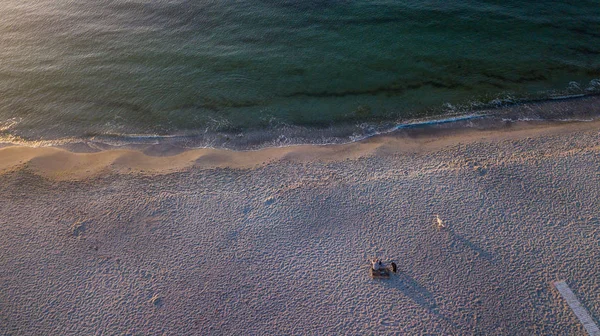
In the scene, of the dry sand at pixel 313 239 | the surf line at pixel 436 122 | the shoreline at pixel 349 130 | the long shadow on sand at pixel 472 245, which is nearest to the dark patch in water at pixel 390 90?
the shoreline at pixel 349 130

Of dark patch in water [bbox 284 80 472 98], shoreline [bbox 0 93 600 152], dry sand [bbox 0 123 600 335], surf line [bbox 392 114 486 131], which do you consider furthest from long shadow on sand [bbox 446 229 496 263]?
dark patch in water [bbox 284 80 472 98]

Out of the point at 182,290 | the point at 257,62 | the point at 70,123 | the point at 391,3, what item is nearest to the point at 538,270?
the point at 182,290

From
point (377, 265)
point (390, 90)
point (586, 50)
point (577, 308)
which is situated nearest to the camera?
point (577, 308)

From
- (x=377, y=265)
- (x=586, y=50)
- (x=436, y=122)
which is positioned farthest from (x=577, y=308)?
(x=586, y=50)

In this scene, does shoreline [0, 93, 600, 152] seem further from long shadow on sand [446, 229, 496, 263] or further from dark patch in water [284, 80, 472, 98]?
long shadow on sand [446, 229, 496, 263]

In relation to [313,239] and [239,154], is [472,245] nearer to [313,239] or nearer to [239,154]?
[313,239]

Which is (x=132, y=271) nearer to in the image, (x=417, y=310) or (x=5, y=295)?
(x=5, y=295)

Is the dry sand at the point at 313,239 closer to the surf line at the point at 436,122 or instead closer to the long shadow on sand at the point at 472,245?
the long shadow on sand at the point at 472,245

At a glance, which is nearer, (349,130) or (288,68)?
(349,130)
